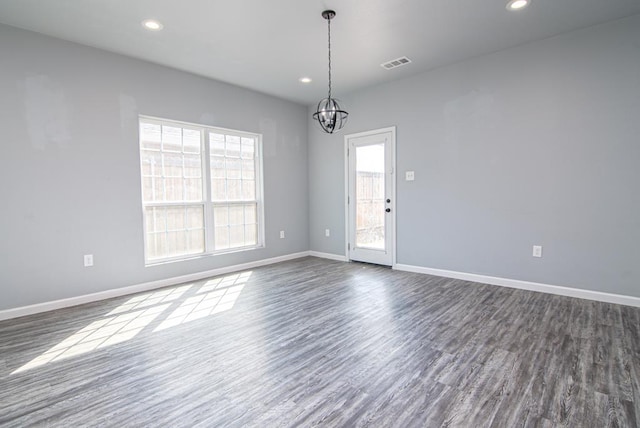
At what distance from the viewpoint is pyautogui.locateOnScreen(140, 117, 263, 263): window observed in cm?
424

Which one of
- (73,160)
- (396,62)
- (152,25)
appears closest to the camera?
(152,25)

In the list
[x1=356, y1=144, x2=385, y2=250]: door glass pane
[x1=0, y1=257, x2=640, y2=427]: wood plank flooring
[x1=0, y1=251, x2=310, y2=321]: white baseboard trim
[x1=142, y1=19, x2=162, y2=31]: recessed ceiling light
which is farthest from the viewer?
[x1=356, y1=144, x2=385, y2=250]: door glass pane

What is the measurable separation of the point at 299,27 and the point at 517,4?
6.73 feet

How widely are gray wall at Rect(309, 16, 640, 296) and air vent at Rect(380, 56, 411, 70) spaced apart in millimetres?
533

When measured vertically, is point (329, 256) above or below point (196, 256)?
below

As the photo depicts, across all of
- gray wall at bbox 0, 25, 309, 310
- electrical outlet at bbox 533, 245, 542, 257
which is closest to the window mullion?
gray wall at bbox 0, 25, 309, 310

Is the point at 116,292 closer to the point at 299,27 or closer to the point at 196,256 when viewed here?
the point at 196,256

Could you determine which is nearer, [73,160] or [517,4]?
[517,4]

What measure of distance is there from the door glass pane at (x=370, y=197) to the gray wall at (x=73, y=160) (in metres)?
2.61

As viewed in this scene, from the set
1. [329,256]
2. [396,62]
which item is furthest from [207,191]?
[396,62]

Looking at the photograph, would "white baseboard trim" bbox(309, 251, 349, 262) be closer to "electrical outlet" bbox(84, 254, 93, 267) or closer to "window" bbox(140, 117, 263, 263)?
"window" bbox(140, 117, 263, 263)

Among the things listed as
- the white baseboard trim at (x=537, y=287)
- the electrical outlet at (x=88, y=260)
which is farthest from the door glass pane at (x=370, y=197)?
the electrical outlet at (x=88, y=260)

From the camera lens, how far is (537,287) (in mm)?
3816

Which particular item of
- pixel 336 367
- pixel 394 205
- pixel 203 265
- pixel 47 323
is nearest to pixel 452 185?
pixel 394 205
